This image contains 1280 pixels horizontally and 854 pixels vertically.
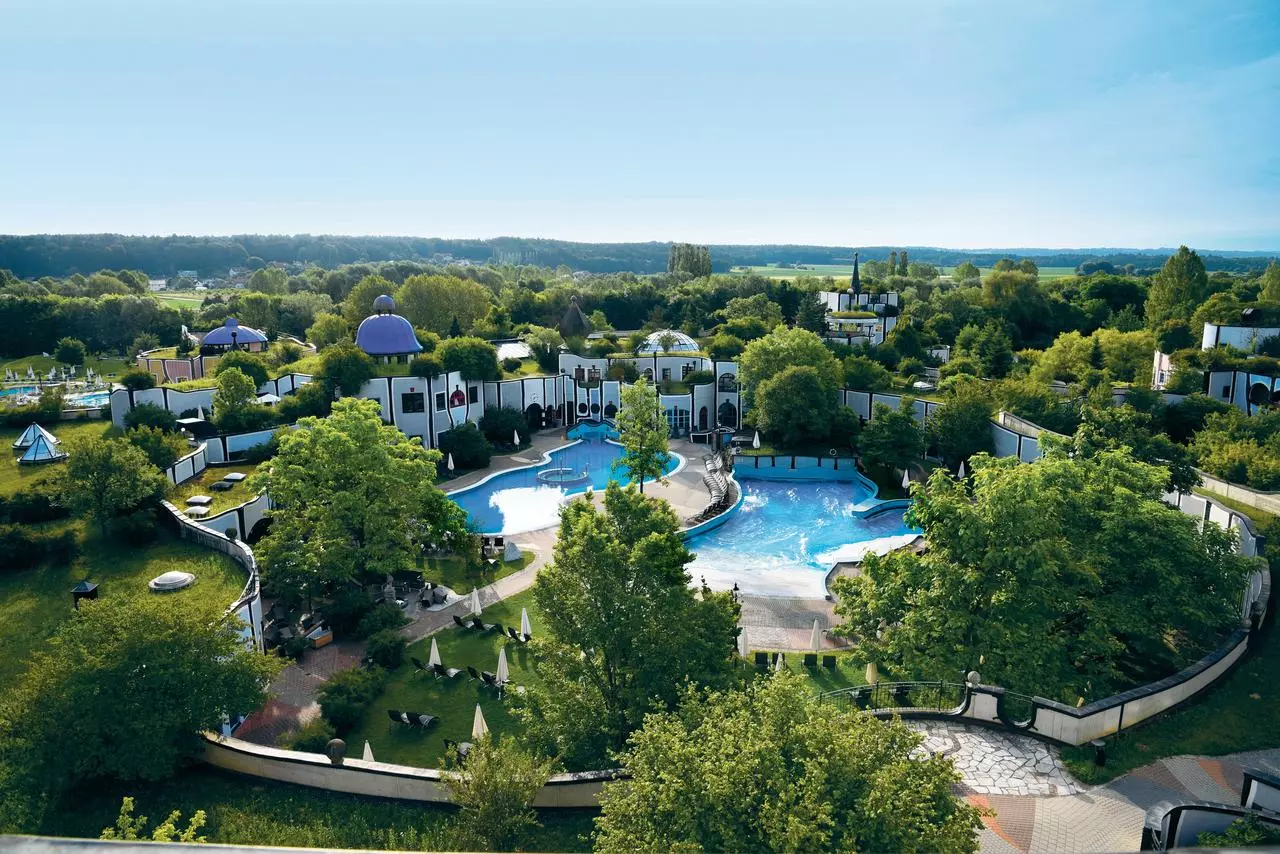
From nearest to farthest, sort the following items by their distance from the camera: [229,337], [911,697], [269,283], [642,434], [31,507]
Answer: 1. [911,697]
2. [31,507]
3. [642,434]
4. [229,337]
5. [269,283]

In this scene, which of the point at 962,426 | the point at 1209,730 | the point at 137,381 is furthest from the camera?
the point at 962,426

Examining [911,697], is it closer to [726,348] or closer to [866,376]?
[866,376]

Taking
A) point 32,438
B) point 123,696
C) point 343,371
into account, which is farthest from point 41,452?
point 123,696

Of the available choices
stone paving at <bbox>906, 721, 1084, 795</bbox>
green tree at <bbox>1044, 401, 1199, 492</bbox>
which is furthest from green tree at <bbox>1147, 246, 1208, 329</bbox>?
stone paving at <bbox>906, 721, 1084, 795</bbox>

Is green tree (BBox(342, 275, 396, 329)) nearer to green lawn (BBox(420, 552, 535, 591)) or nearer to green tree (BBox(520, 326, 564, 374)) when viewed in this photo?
green tree (BBox(520, 326, 564, 374))

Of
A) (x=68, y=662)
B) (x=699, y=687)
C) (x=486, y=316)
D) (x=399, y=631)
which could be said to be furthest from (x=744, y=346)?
(x=68, y=662)

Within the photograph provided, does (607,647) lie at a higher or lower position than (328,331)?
lower
